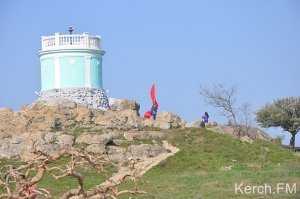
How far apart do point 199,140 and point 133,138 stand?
3.14m

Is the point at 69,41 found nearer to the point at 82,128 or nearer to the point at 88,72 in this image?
the point at 88,72

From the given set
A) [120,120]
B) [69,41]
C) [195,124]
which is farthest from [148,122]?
[69,41]

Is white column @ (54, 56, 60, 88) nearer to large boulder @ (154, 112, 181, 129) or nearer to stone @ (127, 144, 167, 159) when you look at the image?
large boulder @ (154, 112, 181, 129)

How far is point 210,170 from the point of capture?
30953mm

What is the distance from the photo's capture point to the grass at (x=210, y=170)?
2281 centimetres

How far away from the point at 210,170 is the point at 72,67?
1330cm

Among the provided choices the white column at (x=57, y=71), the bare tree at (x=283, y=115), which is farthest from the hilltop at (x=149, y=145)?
the bare tree at (x=283, y=115)

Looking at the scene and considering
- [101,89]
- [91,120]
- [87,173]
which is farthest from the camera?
[101,89]

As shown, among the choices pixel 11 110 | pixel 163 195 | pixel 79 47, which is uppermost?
pixel 79 47

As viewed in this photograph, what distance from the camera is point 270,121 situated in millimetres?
52250

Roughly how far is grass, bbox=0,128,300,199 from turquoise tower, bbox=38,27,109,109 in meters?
6.18

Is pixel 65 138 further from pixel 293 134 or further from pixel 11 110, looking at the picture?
pixel 293 134

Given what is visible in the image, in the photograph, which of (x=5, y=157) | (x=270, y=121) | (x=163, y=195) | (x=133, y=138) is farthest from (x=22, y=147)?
(x=270, y=121)

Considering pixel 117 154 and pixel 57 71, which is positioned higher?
pixel 57 71
